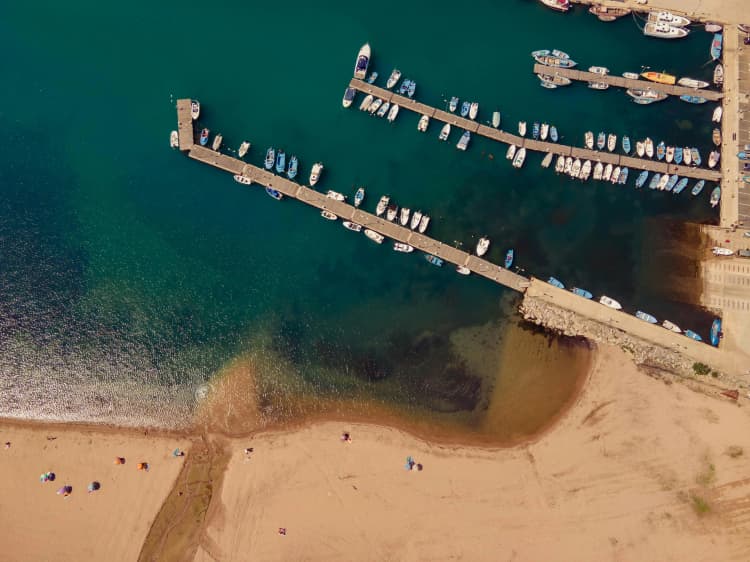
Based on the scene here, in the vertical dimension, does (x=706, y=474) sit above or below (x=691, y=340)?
below

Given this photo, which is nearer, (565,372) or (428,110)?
(565,372)

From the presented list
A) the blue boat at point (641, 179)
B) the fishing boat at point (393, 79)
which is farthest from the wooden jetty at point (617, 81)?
the fishing boat at point (393, 79)

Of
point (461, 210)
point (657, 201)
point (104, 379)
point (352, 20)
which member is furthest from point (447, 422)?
point (352, 20)

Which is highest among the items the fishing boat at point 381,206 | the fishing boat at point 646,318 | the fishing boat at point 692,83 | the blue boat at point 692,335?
the fishing boat at point 692,83

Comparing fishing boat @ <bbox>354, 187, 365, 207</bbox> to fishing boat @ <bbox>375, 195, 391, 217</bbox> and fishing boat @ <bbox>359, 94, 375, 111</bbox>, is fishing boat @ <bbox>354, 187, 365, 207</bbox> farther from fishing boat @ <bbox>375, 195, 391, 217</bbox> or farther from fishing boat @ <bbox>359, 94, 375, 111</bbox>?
fishing boat @ <bbox>359, 94, 375, 111</bbox>

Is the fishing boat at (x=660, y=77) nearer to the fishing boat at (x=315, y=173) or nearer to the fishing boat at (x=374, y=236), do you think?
the fishing boat at (x=374, y=236)

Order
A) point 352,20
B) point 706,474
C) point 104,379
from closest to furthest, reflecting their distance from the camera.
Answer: point 706,474, point 104,379, point 352,20

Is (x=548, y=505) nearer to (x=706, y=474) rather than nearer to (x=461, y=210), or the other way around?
(x=706, y=474)
